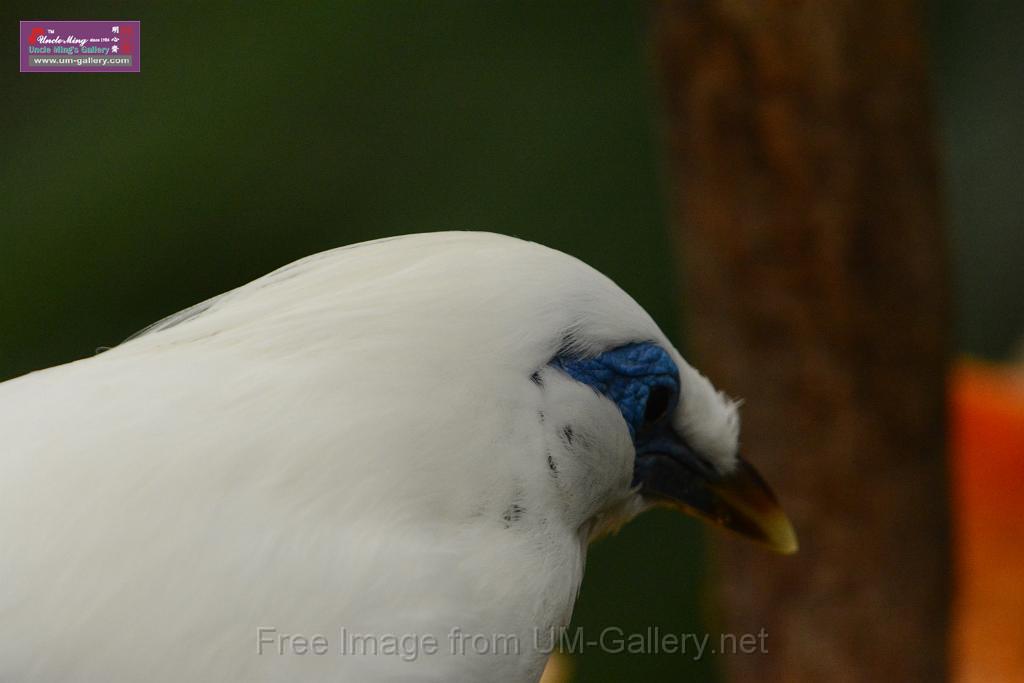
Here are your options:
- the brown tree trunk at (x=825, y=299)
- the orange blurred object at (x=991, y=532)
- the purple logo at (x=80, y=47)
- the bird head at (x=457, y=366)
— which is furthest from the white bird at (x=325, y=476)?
the orange blurred object at (x=991, y=532)

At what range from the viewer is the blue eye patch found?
3.13 feet

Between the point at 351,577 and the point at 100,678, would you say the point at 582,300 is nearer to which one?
the point at 351,577

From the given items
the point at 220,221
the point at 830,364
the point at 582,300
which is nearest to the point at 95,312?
the point at 220,221

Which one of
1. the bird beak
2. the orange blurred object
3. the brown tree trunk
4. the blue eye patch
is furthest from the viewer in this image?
the orange blurred object

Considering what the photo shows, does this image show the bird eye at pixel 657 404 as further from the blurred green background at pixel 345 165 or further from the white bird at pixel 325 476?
the blurred green background at pixel 345 165

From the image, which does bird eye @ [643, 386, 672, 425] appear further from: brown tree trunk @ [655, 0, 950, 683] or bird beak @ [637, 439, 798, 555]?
brown tree trunk @ [655, 0, 950, 683]

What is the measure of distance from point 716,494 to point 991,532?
1.32m

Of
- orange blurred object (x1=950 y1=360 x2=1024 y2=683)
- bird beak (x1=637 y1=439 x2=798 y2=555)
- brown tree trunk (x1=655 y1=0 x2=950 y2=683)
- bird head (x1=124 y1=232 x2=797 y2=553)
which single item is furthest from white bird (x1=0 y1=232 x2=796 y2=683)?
orange blurred object (x1=950 y1=360 x2=1024 y2=683)

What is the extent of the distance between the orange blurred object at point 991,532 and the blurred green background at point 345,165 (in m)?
1.11

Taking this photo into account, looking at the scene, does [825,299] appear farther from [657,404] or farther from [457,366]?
[457,366]

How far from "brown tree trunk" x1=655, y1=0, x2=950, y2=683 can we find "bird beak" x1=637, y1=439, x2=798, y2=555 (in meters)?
0.39

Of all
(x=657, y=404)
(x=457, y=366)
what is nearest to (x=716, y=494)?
(x=657, y=404)

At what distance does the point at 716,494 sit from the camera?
1.21m

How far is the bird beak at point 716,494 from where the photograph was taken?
1117 mm
